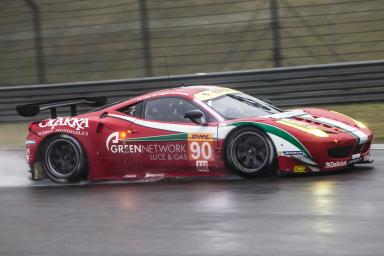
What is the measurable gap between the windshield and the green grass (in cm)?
303

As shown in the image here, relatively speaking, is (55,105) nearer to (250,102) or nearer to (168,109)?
(168,109)

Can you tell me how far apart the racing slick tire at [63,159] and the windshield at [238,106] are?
1.80 m

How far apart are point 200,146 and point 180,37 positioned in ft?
32.2

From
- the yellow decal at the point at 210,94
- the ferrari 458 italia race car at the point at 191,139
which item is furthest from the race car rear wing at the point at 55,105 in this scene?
the yellow decal at the point at 210,94

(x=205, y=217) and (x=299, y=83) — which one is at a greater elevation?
(x=299, y=83)

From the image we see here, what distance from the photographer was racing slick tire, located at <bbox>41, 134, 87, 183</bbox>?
989cm

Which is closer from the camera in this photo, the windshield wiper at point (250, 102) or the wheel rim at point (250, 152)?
the wheel rim at point (250, 152)

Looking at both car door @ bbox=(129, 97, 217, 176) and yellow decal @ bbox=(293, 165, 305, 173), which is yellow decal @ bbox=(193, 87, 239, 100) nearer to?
car door @ bbox=(129, 97, 217, 176)

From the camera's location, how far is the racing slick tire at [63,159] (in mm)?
9891

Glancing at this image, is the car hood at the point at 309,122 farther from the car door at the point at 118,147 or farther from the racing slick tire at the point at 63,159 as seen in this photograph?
the racing slick tire at the point at 63,159

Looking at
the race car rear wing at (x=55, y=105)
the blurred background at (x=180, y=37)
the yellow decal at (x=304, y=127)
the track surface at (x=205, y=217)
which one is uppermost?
the blurred background at (x=180, y=37)

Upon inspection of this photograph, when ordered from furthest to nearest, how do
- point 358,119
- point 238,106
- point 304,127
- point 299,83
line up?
point 299,83 < point 358,119 < point 238,106 < point 304,127

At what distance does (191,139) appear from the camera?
9094mm

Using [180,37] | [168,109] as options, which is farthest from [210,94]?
[180,37]
